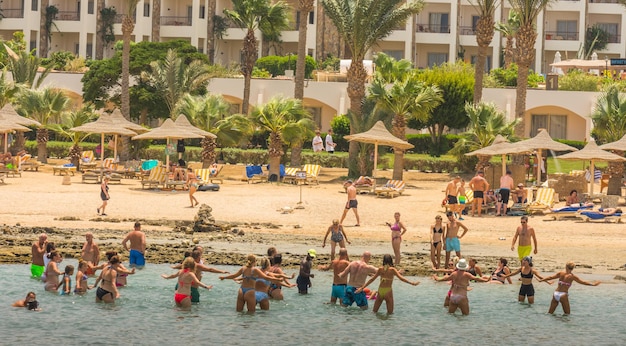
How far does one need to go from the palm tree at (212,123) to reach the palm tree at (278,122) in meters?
0.76

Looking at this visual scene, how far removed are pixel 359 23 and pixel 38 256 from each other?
2208 cm

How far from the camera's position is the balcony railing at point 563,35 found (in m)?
77.0

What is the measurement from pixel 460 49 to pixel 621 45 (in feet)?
32.7

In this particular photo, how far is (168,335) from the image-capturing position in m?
20.1

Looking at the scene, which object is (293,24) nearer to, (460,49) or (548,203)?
(460,49)

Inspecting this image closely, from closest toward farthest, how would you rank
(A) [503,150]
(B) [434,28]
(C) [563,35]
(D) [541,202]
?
1. (D) [541,202]
2. (A) [503,150]
3. (B) [434,28]
4. (C) [563,35]

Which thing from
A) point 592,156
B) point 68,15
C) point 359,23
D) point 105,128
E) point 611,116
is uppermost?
point 68,15

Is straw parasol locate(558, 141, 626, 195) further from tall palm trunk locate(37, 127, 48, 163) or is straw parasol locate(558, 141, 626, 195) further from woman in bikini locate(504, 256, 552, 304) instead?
tall palm trunk locate(37, 127, 48, 163)

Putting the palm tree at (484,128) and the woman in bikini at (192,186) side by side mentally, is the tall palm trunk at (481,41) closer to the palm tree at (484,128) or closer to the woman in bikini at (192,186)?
the palm tree at (484,128)

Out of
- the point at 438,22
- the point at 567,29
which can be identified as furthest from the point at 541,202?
the point at 567,29

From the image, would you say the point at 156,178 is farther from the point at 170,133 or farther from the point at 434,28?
the point at 434,28

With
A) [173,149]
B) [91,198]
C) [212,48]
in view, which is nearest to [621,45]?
[212,48]

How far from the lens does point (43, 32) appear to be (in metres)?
74.2

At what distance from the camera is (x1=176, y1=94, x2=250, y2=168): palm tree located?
42.1 metres
